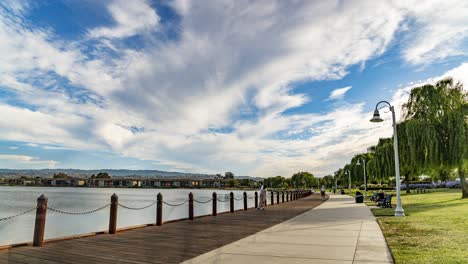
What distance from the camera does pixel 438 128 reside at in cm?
2670

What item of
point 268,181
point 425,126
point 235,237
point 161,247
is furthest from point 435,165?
point 268,181

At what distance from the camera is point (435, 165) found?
26.4 m

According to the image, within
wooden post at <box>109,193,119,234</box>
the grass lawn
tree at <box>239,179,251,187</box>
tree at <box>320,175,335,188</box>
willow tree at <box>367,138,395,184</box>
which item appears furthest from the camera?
tree at <box>239,179,251,187</box>

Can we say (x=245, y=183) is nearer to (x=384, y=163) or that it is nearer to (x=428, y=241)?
(x=384, y=163)

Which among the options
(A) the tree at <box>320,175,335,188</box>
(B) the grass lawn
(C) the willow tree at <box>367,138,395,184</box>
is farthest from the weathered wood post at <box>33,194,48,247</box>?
(A) the tree at <box>320,175,335,188</box>

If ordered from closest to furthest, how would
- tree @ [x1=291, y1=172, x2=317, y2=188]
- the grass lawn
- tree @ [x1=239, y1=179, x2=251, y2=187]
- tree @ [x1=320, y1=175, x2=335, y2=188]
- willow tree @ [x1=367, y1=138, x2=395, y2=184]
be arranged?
1. the grass lawn
2. willow tree @ [x1=367, y1=138, x2=395, y2=184]
3. tree @ [x1=291, y1=172, x2=317, y2=188]
4. tree @ [x1=320, y1=175, x2=335, y2=188]
5. tree @ [x1=239, y1=179, x2=251, y2=187]

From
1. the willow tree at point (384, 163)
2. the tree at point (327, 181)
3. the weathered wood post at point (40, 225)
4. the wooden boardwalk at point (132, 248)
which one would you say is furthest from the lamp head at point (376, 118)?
the tree at point (327, 181)

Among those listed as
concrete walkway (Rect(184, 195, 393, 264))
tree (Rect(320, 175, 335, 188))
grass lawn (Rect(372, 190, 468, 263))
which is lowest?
concrete walkway (Rect(184, 195, 393, 264))

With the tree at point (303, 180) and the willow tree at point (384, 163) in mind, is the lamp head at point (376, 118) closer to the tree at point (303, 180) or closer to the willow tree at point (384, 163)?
the willow tree at point (384, 163)

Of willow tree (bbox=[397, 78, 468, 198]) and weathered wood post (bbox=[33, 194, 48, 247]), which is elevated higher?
willow tree (bbox=[397, 78, 468, 198])

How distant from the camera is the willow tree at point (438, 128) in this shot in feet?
82.8

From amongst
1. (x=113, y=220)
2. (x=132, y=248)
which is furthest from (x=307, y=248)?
(x=113, y=220)

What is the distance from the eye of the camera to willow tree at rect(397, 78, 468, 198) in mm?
25234

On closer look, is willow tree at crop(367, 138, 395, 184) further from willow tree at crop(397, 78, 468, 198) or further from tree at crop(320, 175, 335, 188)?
tree at crop(320, 175, 335, 188)
